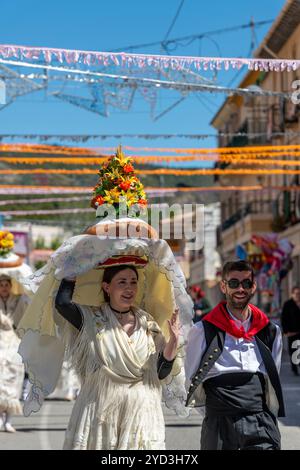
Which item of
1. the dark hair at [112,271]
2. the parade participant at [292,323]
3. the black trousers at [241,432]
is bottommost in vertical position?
the parade participant at [292,323]

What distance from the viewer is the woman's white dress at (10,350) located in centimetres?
1317

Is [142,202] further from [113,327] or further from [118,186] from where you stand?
[113,327]

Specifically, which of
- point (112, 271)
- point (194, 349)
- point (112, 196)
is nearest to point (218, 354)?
point (194, 349)

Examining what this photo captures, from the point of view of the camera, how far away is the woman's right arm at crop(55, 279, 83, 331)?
650 centimetres

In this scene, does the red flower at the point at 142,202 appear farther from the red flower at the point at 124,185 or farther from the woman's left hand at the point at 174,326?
the woman's left hand at the point at 174,326

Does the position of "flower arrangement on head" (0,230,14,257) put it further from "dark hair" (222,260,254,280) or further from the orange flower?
the orange flower

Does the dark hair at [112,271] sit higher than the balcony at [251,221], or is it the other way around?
the balcony at [251,221]

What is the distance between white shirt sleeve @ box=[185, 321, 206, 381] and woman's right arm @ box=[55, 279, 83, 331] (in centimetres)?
77

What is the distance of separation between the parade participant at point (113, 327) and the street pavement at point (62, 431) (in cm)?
414

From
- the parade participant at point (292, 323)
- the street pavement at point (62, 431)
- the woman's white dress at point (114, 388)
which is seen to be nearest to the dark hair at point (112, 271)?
the woman's white dress at point (114, 388)

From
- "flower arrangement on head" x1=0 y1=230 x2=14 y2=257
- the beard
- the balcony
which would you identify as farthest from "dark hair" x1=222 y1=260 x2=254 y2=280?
the balcony

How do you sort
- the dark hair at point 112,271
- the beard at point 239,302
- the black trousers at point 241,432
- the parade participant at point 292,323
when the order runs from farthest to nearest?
the parade participant at point 292,323
the beard at point 239,302
the black trousers at point 241,432
the dark hair at point 112,271

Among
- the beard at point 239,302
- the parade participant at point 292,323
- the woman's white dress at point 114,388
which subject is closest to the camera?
the woman's white dress at point 114,388

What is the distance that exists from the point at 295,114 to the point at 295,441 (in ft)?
88.8
